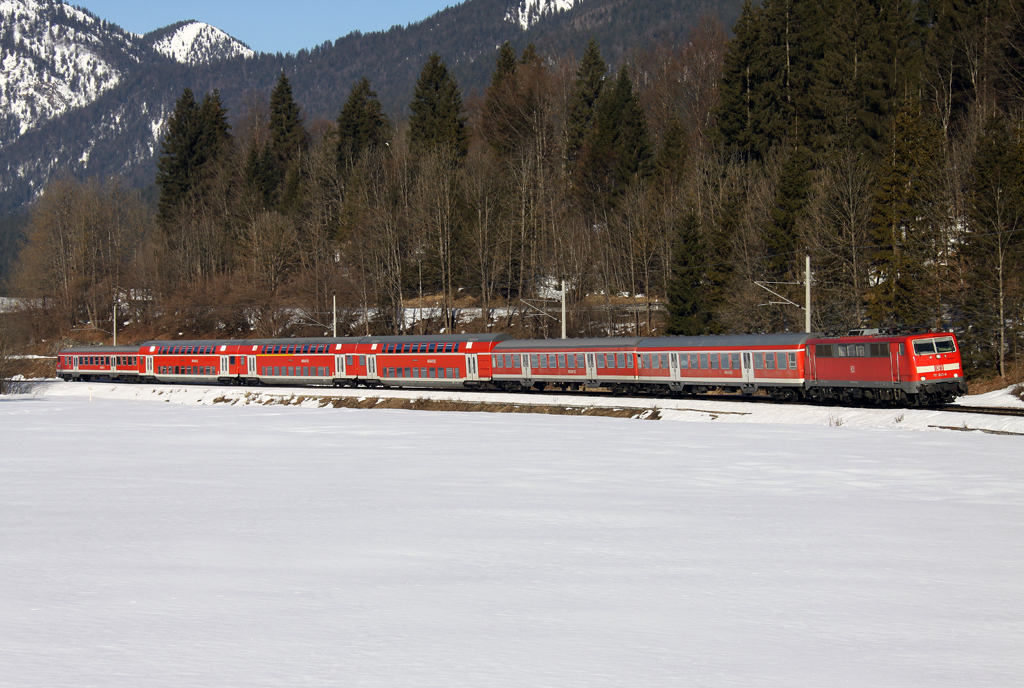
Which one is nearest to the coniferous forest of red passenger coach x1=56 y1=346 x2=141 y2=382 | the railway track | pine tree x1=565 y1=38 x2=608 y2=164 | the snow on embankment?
pine tree x1=565 y1=38 x2=608 y2=164

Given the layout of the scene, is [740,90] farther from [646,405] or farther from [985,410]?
[985,410]

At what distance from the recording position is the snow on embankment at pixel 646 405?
33438 mm

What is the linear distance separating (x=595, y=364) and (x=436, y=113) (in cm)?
6056

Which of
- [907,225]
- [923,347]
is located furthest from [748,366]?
[907,225]

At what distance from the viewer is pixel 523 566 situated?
49.4 feet

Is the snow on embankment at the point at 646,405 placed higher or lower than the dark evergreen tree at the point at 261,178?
lower

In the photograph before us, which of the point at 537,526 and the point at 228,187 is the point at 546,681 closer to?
the point at 537,526

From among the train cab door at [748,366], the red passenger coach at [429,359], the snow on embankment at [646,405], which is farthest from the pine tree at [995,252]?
the red passenger coach at [429,359]

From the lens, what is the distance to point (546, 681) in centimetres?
996

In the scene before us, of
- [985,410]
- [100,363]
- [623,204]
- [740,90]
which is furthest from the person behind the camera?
[623,204]

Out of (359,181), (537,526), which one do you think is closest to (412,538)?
(537,526)

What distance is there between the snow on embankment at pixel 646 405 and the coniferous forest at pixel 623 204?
521 cm

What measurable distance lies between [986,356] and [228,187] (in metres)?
102

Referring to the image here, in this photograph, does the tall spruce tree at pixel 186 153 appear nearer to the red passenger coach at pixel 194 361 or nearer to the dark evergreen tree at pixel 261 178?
the dark evergreen tree at pixel 261 178
